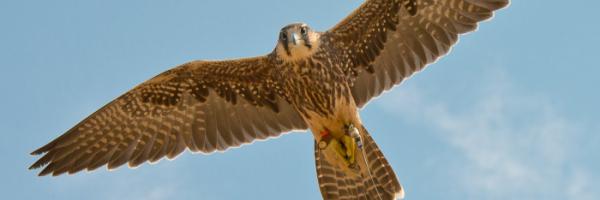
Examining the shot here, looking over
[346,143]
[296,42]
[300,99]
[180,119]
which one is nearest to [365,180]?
[346,143]

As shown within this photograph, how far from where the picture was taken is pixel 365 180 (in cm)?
1020

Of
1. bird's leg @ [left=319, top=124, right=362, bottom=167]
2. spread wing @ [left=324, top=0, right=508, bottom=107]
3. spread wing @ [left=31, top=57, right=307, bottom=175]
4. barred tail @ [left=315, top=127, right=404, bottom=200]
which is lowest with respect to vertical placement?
barred tail @ [left=315, top=127, right=404, bottom=200]

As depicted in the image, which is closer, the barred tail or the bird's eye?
the bird's eye

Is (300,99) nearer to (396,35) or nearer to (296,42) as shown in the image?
(296,42)

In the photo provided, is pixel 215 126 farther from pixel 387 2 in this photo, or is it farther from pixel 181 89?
pixel 387 2

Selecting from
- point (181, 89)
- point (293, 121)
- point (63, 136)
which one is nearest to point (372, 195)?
point (293, 121)

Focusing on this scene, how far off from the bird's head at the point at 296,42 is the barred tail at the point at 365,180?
90 centimetres

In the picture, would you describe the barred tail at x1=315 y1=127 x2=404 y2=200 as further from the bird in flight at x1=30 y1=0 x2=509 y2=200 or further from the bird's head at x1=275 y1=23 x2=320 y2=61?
the bird's head at x1=275 y1=23 x2=320 y2=61

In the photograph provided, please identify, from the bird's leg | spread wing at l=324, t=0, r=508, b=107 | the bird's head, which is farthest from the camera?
spread wing at l=324, t=0, r=508, b=107

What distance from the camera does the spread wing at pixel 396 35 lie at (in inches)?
413

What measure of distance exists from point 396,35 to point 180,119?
2403mm

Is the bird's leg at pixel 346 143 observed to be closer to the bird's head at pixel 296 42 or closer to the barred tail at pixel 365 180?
the barred tail at pixel 365 180

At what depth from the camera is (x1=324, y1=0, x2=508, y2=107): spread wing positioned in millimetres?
10484

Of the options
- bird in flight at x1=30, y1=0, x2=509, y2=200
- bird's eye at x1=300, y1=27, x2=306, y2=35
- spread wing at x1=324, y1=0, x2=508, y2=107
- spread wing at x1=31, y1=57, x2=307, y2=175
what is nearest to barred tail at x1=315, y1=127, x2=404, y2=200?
bird in flight at x1=30, y1=0, x2=509, y2=200
